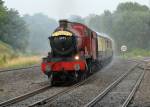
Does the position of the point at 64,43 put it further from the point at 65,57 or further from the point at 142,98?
the point at 142,98

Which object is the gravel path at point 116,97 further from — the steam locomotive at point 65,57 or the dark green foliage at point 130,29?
the dark green foliage at point 130,29

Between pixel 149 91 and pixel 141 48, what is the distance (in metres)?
68.9

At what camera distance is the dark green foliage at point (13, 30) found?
5797 centimetres

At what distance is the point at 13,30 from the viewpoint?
6119 centimetres

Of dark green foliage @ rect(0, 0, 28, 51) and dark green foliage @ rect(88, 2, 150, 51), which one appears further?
dark green foliage @ rect(88, 2, 150, 51)

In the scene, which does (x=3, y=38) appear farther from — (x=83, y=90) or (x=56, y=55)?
(x=83, y=90)

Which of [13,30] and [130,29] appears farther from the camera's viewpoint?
[130,29]

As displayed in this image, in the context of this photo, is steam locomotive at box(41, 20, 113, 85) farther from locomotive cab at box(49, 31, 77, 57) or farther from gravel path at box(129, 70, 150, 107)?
gravel path at box(129, 70, 150, 107)

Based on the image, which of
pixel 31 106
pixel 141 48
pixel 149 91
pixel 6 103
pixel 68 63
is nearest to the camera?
pixel 31 106

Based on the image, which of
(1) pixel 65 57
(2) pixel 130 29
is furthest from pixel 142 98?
(2) pixel 130 29

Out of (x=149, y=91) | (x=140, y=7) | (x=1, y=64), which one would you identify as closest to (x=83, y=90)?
(x=149, y=91)

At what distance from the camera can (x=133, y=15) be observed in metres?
86.2

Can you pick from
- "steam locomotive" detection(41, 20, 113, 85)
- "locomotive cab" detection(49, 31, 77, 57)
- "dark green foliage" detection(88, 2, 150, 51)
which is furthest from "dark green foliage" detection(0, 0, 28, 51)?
"locomotive cab" detection(49, 31, 77, 57)

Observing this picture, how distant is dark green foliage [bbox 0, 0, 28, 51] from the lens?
5797 cm
